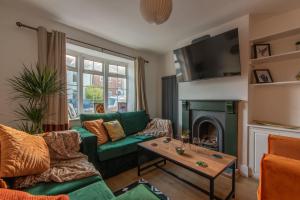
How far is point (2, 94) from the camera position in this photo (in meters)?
2.02

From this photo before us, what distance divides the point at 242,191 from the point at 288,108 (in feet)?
4.50

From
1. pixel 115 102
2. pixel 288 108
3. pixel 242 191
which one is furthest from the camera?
pixel 115 102

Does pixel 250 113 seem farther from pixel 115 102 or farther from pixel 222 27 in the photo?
pixel 115 102

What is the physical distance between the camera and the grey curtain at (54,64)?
2.26m

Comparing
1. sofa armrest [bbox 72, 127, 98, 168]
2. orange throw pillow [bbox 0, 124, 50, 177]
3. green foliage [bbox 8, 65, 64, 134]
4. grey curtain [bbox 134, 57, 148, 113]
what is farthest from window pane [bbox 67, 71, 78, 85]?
orange throw pillow [bbox 0, 124, 50, 177]

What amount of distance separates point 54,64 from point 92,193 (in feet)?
6.77

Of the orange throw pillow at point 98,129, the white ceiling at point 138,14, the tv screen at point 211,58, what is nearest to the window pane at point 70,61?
the white ceiling at point 138,14

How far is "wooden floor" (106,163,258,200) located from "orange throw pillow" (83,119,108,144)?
601 mm

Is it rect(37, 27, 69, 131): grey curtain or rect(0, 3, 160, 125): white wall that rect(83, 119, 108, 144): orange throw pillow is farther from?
rect(0, 3, 160, 125): white wall

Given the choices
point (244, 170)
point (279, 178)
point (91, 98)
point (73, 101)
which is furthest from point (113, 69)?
point (279, 178)

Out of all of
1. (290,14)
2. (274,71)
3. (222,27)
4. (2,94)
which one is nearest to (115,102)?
(2,94)

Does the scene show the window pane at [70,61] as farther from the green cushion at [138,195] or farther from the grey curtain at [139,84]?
the green cushion at [138,195]

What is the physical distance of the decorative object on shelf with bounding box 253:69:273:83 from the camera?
2283 millimetres

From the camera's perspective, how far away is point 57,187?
121cm
